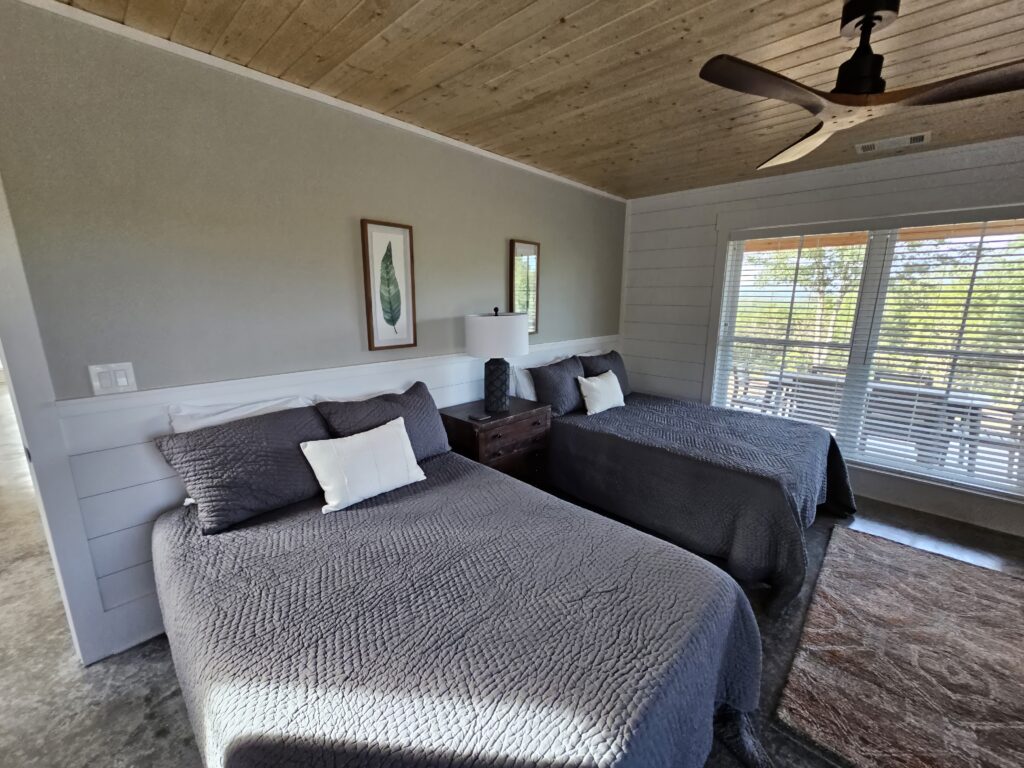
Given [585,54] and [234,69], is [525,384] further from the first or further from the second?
[234,69]

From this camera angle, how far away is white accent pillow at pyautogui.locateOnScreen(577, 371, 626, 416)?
3238 mm

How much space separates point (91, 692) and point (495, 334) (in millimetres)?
2313

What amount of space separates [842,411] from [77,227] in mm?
4522

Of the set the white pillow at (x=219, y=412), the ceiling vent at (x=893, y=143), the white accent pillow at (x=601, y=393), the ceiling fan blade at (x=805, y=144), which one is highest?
the ceiling vent at (x=893, y=143)

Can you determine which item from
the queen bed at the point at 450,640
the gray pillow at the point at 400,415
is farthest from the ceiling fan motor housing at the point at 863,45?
the gray pillow at the point at 400,415

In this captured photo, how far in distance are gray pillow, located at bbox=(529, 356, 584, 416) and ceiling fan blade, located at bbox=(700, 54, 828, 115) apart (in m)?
2.07

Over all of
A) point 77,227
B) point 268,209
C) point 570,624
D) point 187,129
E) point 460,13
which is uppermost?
point 460,13

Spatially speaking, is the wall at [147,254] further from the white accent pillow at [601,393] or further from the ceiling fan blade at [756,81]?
the ceiling fan blade at [756,81]

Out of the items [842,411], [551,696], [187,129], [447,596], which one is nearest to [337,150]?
[187,129]

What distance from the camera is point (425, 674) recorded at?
1003mm

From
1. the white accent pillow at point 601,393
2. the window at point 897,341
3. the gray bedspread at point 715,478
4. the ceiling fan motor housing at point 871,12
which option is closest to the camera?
the ceiling fan motor housing at point 871,12

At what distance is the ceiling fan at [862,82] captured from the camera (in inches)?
48.6

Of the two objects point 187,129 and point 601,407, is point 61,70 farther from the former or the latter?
point 601,407

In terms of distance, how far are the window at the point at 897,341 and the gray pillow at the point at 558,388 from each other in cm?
158
